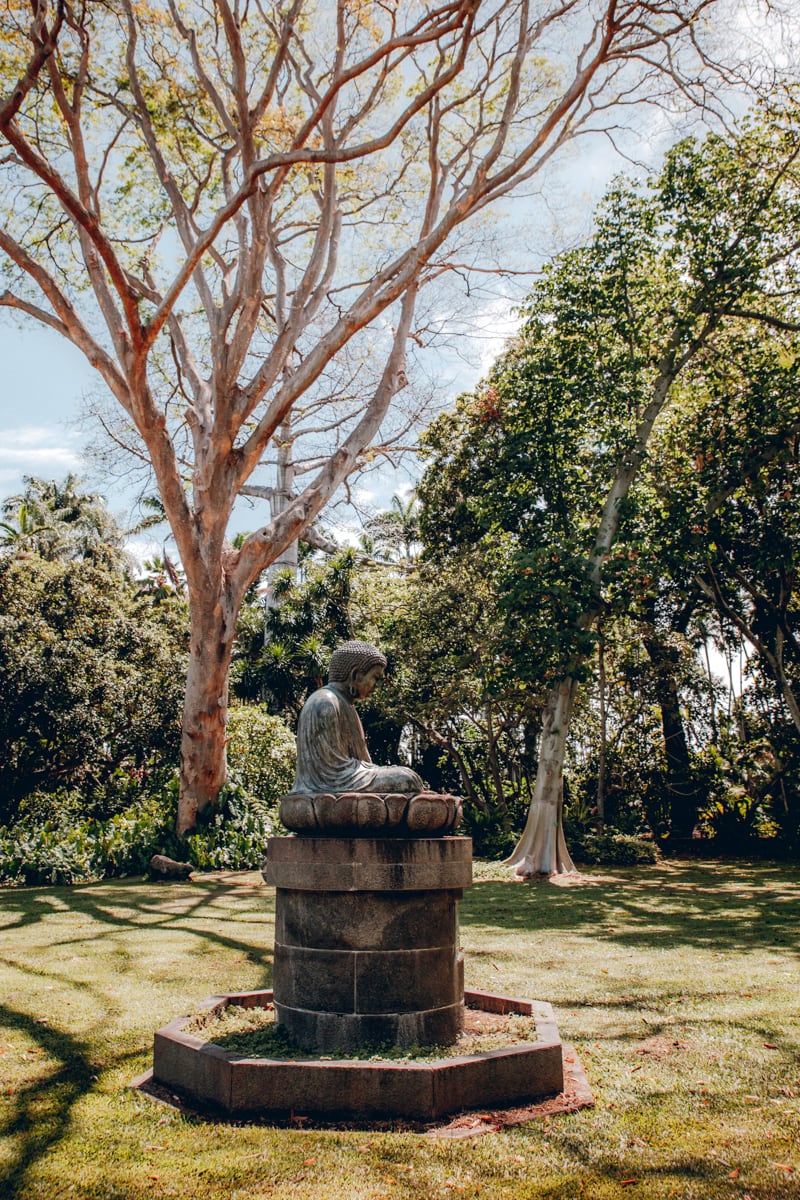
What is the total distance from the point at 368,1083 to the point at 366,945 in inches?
24.9

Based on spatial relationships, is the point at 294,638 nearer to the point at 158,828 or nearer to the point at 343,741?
the point at 158,828

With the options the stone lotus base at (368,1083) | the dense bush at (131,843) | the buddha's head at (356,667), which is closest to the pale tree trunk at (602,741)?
the dense bush at (131,843)

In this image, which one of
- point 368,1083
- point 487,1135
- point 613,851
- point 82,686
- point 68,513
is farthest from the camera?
point 68,513

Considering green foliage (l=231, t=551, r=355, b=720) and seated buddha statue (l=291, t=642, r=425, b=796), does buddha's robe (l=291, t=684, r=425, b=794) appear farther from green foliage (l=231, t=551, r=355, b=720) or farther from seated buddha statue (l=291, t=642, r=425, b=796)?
green foliage (l=231, t=551, r=355, b=720)

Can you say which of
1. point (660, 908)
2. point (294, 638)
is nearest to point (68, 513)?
point (294, 638)

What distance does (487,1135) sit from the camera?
144 inches

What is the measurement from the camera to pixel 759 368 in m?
14.7

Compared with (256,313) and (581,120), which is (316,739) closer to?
(256,313)

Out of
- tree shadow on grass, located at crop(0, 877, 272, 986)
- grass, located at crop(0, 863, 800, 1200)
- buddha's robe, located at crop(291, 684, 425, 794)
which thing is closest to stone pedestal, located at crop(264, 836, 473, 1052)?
buddha's robe, located at crop(291, 684, 425, 794)

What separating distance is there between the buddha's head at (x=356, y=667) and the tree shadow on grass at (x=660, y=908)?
4.34m

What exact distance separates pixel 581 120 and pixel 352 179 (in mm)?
3652

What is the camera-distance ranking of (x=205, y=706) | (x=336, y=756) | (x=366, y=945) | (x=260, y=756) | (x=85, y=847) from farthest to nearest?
(x=260, y=756) → (x=205, y=706) → (x=85, y=847) → (x=336, y=756) → (x=366, y=945)

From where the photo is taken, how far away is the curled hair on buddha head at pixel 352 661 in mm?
5023

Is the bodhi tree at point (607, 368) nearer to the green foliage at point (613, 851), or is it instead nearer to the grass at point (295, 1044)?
the green foliage at point (613, 851)
